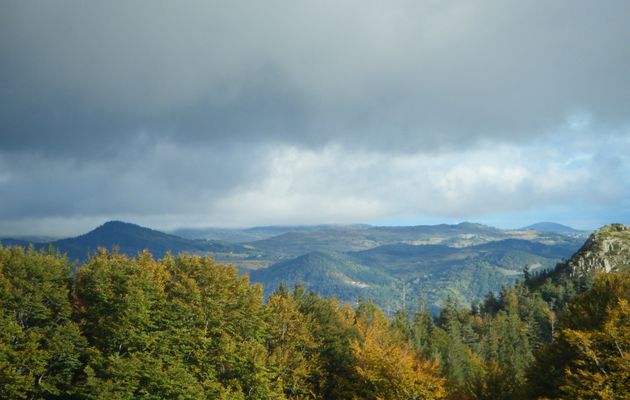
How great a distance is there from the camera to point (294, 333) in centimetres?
7044

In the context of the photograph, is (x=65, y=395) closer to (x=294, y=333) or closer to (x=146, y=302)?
(x=146, y=302)

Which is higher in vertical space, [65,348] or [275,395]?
[65,348]

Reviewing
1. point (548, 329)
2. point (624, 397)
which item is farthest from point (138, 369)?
point (548, 329)

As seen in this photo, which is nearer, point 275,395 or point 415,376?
point 415,376

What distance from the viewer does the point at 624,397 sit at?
37812 mm

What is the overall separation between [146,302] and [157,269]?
1088 cm

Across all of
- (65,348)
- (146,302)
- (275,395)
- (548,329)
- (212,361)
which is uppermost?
(146,302)

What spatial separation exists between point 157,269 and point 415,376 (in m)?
42.3

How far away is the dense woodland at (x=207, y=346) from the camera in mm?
47781

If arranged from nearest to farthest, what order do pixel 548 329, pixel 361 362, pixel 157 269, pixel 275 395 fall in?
pixel 275 395
pixel 361 362
pixel 157 269
pixel 548 329

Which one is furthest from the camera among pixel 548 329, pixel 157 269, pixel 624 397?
pixel 548 329

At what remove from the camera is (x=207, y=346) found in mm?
60500

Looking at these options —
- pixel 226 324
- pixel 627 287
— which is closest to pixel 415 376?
pixel 226 324

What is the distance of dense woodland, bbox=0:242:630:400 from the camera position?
157ft
